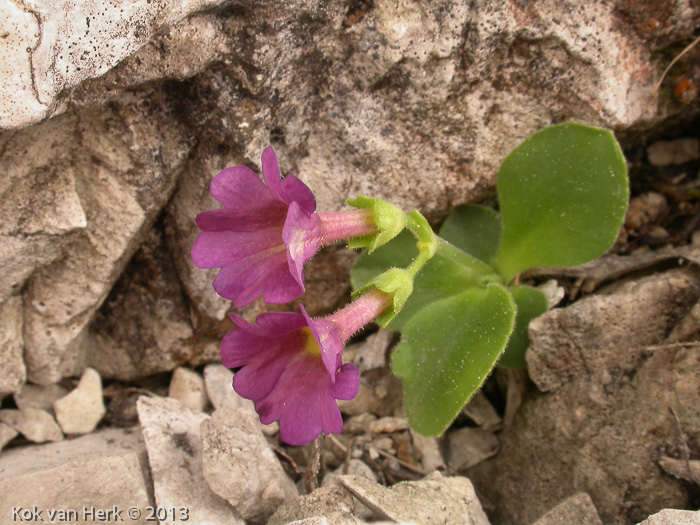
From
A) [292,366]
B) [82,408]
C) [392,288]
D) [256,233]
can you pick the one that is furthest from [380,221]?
[82,408]

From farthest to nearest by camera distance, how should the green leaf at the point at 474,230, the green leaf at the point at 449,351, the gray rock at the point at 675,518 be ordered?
the green leaf at the point at 474,230 < the green leaf at the point at 449,351 < the gray rock at the point at 675,518

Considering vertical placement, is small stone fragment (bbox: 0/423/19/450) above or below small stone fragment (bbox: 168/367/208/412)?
above

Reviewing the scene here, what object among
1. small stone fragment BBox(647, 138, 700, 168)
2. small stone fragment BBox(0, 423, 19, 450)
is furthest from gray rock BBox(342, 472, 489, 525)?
small stone fragment BBox(647, 138, 700, 168)

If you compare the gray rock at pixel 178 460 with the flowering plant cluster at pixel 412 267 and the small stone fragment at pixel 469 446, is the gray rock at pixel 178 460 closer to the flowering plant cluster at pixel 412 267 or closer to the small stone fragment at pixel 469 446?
the flowering plant cluster at pixel 412 267

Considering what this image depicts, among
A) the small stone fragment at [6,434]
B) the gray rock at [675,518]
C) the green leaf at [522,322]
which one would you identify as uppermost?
the small stone fragment at [6,434]

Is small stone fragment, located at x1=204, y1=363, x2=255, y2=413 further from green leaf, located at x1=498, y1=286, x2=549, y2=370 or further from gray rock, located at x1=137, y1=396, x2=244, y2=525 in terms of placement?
green leaf, located at x1=498, y1=286, x2=549, y2=370

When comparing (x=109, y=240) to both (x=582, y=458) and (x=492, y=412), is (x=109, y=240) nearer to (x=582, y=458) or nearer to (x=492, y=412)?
(x=492, y=412)

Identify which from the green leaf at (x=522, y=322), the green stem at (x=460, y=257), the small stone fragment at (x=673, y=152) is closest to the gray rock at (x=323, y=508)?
the green leaf at (x=522, y=322)
